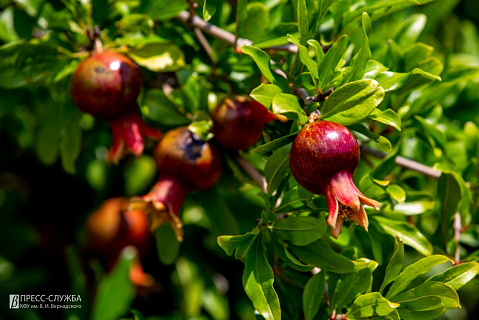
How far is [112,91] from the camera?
47.3 inches

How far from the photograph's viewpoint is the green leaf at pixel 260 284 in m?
0.96

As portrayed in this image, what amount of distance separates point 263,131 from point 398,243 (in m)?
0.41

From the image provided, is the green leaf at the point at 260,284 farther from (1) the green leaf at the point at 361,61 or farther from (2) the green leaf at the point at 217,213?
(1) the green leaf at the point at 361,61

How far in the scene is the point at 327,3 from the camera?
1032 millimetres

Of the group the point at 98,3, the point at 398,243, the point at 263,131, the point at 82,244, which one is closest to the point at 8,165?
the point at 82,244

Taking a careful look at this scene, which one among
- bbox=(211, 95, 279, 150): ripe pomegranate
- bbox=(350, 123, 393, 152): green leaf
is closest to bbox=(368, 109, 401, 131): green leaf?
bbox=(350, 123, 393, 152): green leaf

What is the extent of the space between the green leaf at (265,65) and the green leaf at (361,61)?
4.9 inches

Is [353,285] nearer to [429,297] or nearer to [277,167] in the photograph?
[429,297]

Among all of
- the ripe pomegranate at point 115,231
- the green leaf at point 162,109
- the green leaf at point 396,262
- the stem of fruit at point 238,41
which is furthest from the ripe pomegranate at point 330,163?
the ripe pomegranate at point 115,231

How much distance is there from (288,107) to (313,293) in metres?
0.41

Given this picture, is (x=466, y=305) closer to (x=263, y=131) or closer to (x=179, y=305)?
(x=179, y=305)

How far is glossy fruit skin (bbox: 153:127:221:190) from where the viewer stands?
121cm

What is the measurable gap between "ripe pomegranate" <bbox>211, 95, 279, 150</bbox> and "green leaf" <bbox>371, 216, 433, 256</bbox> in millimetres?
344

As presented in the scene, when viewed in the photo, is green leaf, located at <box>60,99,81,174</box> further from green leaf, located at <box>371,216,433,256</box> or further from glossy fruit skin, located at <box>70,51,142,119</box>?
green leaf, located at <box>371,216,433,256</box>
